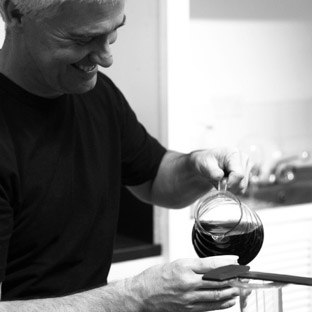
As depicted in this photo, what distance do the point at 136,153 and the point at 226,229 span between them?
0.51 metres

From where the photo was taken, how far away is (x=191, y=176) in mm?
1897

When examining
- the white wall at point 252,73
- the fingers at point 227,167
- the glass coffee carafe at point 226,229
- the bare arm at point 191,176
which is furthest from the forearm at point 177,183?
the white wall at point 252,73

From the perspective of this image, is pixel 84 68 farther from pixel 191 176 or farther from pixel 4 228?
pixel 191 176

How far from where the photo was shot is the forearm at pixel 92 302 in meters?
1.45

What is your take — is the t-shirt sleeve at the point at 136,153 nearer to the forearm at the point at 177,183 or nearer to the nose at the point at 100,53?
the forearm at the point at 177,183

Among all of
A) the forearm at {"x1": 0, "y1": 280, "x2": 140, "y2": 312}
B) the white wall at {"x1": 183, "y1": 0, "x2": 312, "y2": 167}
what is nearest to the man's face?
the forearm at {"x1": 0, "y1": 280, "x2": 140, "y2": 312}

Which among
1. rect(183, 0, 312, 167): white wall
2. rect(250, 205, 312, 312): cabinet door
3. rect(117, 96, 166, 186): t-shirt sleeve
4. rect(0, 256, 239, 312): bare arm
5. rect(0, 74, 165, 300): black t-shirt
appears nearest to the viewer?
rect(0, 256, 239, 312): bare arm

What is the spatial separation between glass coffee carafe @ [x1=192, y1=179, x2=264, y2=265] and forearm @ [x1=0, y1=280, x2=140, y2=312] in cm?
16

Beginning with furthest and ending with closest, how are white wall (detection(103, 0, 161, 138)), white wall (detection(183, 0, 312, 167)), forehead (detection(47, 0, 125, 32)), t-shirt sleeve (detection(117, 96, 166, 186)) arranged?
white wall (detection(183, 0, 312, 167)), white wall (detection(103, 0, 161, 138)), t-shirt sleeve (detection(117, 96, 166, 186)), forehead (detection(47, 0, 125, 32))

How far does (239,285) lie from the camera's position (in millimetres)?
1215

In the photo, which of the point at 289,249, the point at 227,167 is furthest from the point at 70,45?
the point at 289,249

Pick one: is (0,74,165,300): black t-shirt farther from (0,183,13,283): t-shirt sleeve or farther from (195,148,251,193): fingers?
(195,148,251,193): fingers

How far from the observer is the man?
1.46 metres

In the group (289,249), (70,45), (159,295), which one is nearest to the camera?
(159,295)
